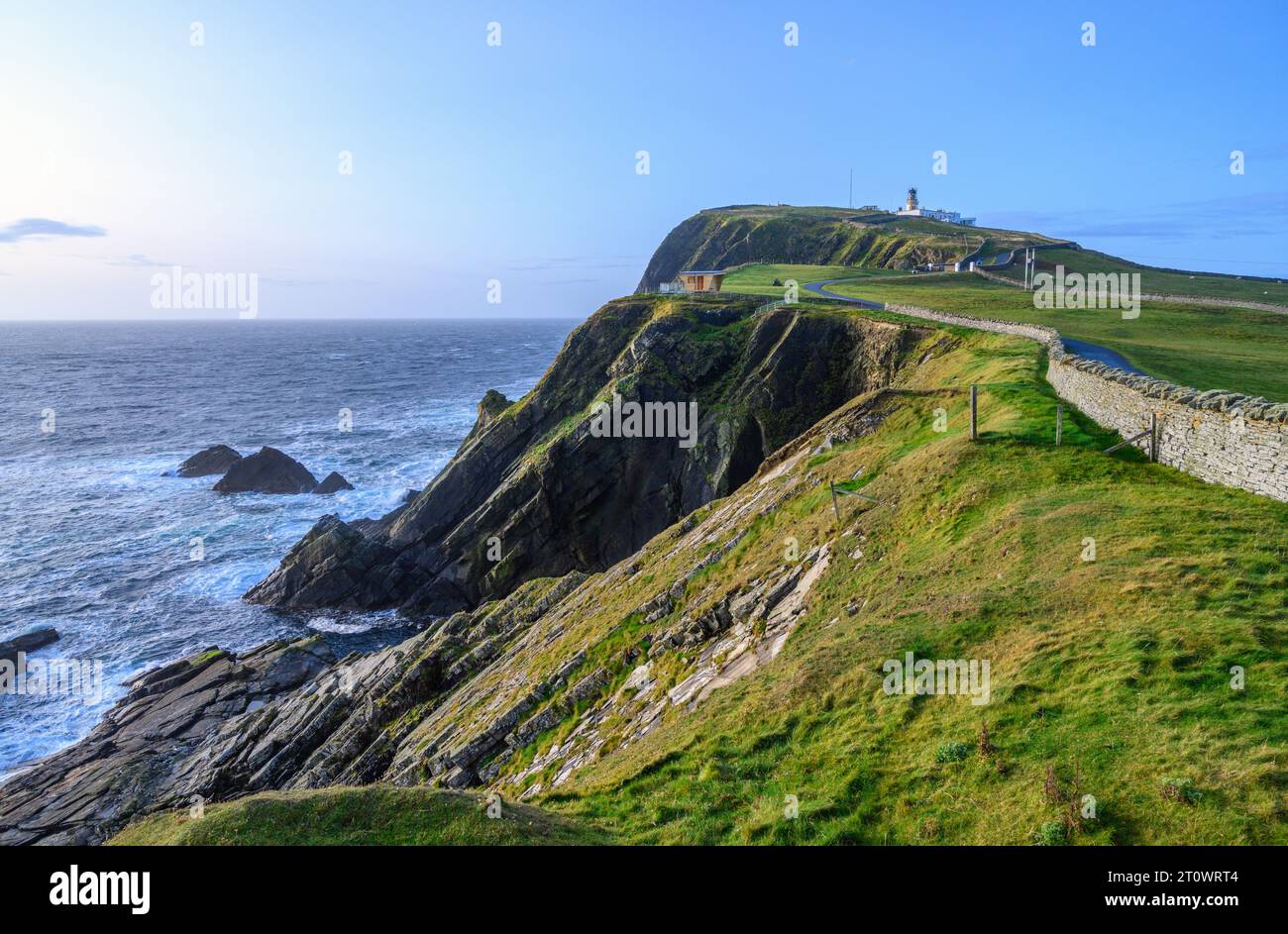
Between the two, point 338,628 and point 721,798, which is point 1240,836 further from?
point 338,628

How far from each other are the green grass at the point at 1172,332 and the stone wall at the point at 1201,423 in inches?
295

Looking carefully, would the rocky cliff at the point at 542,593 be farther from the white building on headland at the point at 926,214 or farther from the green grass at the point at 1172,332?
the white building on headland at the point at 926,214

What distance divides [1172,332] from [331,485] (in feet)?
246

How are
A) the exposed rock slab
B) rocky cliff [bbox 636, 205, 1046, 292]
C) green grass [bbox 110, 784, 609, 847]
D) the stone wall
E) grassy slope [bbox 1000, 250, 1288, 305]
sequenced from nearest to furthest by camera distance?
green grass [bbox 110, 784, 609, 847]
the stone wall
the exposed rock slab
grassy slope [bbox 1000, 250, 1288, 305]
rocky cliff [bbox 636, 205, 1046, 292]

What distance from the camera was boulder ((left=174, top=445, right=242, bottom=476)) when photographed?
7831cm

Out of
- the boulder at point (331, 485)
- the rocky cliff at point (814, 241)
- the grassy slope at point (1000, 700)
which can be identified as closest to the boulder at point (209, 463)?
the boulder at point (331, 485)

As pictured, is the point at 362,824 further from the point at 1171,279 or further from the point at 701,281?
the point at 1171,279

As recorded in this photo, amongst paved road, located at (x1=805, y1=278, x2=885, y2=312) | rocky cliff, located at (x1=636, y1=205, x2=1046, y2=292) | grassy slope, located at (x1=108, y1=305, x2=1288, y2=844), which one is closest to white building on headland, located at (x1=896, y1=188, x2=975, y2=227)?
rocky cliff, located at (x1=636, y1=205, x2=1046, y2=292)

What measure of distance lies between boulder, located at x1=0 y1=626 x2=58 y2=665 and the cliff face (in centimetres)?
1124

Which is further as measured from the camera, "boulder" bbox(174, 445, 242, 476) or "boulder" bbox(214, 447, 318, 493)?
"boulder" bbox(174, 445, 242, 476)

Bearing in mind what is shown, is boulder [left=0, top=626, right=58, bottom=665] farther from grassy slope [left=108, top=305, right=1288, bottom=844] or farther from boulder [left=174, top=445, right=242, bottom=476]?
grassy slope [left=108, top=305, right=1288, bottom=844]

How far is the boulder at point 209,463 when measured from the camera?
78312 mm

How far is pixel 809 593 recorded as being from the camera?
21047mm

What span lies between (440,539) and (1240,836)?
4970 centimetres
